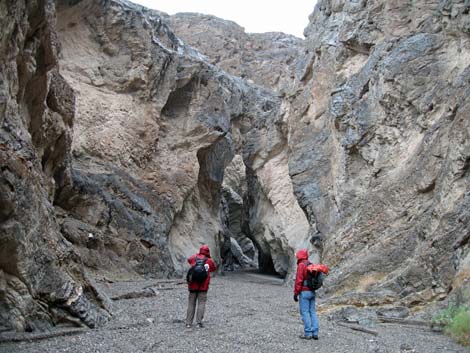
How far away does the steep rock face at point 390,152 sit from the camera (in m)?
12.9

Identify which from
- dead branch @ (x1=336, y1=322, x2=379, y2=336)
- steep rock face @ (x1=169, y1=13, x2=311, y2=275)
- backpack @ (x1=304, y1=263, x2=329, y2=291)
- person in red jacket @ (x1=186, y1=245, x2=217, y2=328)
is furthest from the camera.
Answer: steep rock face @ (x1=169, y1=13, x2=311, y2=275)

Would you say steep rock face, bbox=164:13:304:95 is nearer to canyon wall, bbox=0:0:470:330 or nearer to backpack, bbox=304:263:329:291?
canyon wall, bbox=0:0:470:330

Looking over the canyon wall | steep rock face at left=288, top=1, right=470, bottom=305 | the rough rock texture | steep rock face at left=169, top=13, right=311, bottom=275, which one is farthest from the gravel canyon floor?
steep rock face at left=169, top=13, right=311, bottom=275

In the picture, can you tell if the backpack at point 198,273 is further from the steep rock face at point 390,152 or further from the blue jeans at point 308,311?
the steep rock face at point 390,152

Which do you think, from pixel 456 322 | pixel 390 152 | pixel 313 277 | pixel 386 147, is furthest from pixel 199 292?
pixel 386 147

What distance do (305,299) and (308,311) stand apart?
26cm

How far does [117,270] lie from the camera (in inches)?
773

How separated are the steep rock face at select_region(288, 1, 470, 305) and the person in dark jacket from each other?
389 cm

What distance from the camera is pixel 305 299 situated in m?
8.21

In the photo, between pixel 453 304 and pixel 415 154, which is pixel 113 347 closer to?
pixel 453 304

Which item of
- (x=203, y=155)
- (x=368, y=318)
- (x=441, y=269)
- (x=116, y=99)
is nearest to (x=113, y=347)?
(x=368, y=318)

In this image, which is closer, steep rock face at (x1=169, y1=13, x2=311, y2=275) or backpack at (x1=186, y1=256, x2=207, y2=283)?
backpack at (x1=186, y1=256, x2=207, y2=283)

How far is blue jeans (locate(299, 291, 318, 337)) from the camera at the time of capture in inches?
323

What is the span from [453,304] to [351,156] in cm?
1258
